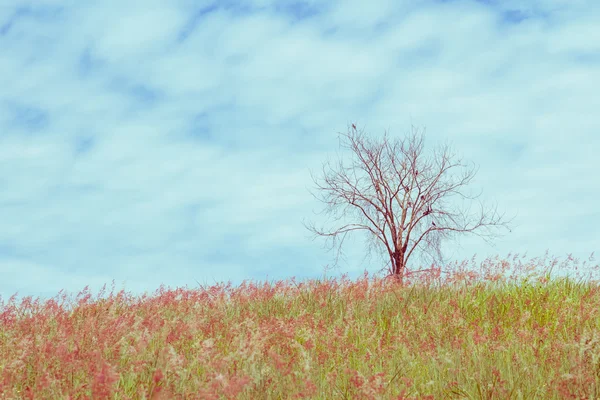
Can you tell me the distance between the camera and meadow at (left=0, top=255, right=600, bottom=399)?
13.7 feet

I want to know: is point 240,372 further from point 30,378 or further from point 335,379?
point 30,378

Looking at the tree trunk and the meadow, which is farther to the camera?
the tree trunk

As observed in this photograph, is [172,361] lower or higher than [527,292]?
lower

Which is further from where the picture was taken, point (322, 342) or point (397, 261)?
point (397, 261)

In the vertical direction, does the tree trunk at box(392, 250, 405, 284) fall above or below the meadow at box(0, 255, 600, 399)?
above

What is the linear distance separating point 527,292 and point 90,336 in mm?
6602

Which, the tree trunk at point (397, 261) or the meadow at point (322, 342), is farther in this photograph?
the tree trunk at point (397, 261)

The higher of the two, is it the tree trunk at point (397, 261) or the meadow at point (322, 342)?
the tree trunk at point (397, 261)

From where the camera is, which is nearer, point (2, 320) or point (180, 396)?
point (180, 396)

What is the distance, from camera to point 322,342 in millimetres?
6480

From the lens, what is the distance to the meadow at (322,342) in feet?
13.7

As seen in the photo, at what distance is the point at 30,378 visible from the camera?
4.87m

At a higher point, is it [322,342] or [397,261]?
[397,261]

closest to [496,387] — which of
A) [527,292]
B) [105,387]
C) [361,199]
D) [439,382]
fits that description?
[439,382]
